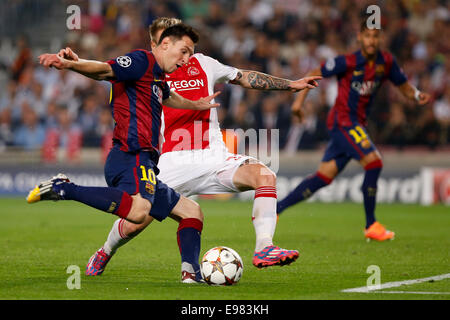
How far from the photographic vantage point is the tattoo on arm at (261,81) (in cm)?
695

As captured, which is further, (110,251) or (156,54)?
(110,251)

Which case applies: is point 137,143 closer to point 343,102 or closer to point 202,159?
point 202,159

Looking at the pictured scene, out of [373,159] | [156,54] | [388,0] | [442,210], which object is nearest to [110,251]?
[156,54]

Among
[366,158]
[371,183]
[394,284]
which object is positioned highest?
[366,158]

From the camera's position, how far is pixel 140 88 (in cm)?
607

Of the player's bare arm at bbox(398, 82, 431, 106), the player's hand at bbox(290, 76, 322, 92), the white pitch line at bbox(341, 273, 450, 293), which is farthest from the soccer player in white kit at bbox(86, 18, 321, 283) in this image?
the player's bare arm at bbox(398, 82, 431, 106)

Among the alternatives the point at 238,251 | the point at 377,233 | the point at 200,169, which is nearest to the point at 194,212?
the point at 200,169

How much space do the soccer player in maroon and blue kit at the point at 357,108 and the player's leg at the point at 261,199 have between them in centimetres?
362

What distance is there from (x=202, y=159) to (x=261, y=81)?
0.86m

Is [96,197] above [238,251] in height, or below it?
above

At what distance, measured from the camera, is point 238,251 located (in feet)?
29.0

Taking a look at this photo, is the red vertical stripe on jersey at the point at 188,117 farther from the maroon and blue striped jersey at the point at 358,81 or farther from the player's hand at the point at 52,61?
the maroon and blue striped jersey at the point at 358,81

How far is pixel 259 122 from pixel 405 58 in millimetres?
3784
